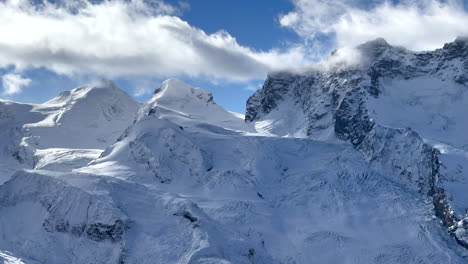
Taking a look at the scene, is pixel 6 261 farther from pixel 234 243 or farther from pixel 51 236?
pixel 234 243

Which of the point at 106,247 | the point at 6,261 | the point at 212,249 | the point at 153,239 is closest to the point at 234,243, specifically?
the point at 212,249

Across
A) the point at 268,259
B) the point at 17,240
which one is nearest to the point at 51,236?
the point at 17,240

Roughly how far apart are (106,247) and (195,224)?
25751 mm

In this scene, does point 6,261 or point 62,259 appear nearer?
point 6,261

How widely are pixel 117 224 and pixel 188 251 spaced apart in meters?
24.0

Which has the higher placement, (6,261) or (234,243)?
(234,243)

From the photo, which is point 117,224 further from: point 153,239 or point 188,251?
point 188,251

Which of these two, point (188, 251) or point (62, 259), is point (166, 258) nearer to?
point (188, 251)

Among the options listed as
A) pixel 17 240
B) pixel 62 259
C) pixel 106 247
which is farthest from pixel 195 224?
pixel 17 240

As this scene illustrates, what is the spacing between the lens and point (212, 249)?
187 metres

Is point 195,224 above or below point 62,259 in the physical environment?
above

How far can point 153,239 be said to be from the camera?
195625mm

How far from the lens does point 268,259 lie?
7815 inches

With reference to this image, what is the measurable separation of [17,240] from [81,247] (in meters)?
19.5
